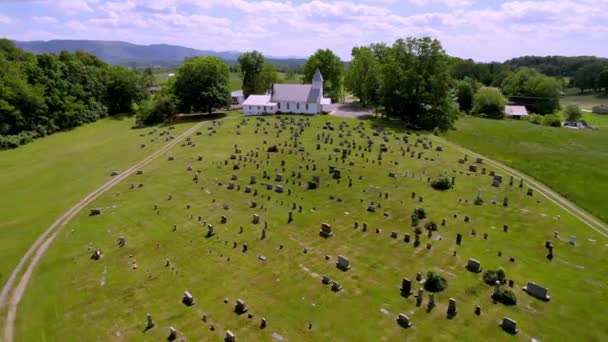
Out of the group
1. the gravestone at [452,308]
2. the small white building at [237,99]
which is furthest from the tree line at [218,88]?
the gravestone at [452,308]

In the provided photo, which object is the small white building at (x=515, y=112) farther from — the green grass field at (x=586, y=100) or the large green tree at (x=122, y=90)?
the large green tree at (x=122, y=90)

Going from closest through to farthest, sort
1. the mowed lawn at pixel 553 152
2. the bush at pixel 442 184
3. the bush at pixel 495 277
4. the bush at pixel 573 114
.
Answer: the bush at pixel 495 277 → the bush at pixel 442 184 → the mowed lawn at pixel 553 152 → the bush at pixel 573 114

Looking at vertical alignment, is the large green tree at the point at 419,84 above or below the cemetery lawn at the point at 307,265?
above

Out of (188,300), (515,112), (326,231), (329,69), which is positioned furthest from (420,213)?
(515,112)

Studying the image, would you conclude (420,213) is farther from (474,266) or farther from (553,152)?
(553,152)

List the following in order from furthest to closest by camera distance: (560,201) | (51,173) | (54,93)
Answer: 1. (54,93)
2. (51,173)
3. (560,201)

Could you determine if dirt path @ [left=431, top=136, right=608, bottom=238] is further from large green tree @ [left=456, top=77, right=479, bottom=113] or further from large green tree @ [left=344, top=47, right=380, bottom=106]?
large green tree @ [left=456, top=77, right=479, bottom=113]

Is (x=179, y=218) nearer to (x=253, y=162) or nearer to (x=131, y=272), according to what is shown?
(x=131, y=272)
